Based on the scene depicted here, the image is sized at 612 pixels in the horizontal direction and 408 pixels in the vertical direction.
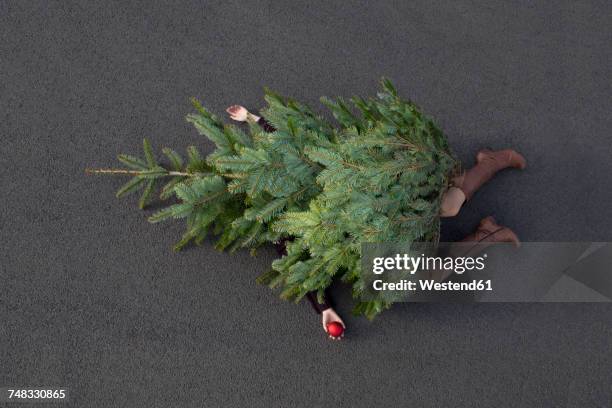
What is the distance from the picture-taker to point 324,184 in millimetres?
1841

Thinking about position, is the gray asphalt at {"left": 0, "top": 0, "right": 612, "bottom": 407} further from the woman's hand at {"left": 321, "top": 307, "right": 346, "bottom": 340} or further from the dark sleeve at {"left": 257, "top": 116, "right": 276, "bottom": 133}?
the dark sleeve at {"left": 257, "top": 116, "right": 276, "bottom": 133}

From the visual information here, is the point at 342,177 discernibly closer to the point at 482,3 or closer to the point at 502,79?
the point at 502,79

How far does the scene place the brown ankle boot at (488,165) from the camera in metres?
2.35

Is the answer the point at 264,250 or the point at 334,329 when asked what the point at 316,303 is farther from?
the point at 264,250

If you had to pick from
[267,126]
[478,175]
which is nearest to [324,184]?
[267,126]

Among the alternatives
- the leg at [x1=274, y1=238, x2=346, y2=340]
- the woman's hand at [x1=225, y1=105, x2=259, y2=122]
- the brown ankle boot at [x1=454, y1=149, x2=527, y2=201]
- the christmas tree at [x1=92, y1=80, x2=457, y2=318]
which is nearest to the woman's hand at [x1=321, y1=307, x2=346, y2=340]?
the leg at [x1=274, y1=238, x2=346, y2=340]

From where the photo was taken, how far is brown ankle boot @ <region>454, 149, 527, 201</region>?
2.35 metres

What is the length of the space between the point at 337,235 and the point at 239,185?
1.29 feet

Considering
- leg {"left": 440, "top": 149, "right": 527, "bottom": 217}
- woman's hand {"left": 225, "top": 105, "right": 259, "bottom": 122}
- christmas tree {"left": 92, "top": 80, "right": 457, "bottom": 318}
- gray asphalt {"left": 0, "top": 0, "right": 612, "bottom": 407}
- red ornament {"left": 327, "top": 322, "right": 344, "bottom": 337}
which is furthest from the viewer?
woman's hand {"left": 225, "top": 105, "right": 259, "bottom": 122}

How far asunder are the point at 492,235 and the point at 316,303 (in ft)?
2.83

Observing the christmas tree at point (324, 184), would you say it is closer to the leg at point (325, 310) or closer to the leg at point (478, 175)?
the leg at point (478, 175)

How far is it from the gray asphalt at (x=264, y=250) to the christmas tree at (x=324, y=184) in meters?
0.51

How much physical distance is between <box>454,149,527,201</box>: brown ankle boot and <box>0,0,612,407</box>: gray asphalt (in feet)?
0.31

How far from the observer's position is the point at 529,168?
2.62m
